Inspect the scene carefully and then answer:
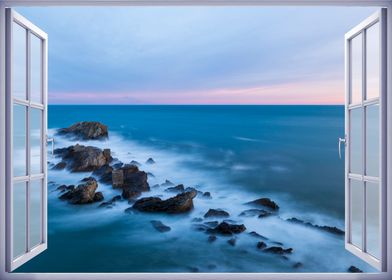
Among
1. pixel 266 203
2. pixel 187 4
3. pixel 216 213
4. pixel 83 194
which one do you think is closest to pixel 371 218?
pixel 187 4

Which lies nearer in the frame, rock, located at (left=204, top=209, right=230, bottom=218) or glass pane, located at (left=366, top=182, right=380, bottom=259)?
glass pane, located at (left=366, top=182, right=380, bottom=259)

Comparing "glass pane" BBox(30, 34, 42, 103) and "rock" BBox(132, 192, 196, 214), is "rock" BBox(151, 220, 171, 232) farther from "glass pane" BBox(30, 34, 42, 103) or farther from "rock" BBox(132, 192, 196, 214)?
"glass pane" BBox(30, 34, 42, 103)

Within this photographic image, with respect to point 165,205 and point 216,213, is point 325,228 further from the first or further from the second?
point 165,205

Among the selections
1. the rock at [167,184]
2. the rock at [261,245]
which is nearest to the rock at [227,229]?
the rock at [261,245]

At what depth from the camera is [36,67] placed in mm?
1938

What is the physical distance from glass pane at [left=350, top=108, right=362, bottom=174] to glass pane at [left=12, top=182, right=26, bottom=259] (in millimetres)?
1690

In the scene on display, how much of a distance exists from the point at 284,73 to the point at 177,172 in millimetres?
4172

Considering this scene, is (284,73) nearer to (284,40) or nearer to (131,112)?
(284,40)

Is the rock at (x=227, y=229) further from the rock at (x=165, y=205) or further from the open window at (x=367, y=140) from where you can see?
the open window at (x=367, y=140)

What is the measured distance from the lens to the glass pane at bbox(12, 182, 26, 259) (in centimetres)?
172

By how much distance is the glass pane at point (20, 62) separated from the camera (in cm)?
174

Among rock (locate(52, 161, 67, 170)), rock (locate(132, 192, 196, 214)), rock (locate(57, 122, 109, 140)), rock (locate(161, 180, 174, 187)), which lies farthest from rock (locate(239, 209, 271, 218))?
rock (locate(57, 122, 109, 140))

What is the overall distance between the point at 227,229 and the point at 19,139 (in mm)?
5390

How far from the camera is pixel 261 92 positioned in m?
9.59
